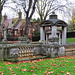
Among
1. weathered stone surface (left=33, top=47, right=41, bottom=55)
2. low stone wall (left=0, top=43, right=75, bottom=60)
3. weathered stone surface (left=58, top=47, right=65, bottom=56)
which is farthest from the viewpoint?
weathered stone surface (left=33, top=47, right=41, bottom=55)

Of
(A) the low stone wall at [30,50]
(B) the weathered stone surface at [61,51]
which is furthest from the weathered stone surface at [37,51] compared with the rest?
(B) the weathered stone surface at [61,51]

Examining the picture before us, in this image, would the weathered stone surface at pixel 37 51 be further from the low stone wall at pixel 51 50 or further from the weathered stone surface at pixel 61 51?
the weathered stone surface at pixel 61 51

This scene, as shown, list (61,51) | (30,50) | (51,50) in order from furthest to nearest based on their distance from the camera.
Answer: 1. (61,51)
2. (30,50)
3. (51,50)

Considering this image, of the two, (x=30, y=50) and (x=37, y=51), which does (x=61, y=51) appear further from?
(x=30, y=50)

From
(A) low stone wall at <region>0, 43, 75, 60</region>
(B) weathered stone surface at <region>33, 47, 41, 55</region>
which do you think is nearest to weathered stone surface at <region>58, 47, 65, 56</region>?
(A) low stone wall at <region>0, 43, 75, 60</region>

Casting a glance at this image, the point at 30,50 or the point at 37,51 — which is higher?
the point at 30,50

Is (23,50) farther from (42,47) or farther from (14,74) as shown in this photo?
(14,74)

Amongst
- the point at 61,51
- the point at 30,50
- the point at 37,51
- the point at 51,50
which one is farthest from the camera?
the point at 37,51

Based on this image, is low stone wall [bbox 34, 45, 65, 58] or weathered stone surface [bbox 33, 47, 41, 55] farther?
weathered stone surface [bbox 33, 47, 41, 55]

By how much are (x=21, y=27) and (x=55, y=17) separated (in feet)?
113

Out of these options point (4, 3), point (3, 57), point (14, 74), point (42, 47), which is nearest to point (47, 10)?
point (4, 3)

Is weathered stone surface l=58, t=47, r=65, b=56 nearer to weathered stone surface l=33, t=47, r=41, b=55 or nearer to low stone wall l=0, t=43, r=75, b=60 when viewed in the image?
low stone wall l=0, t=43, r=75, b=60

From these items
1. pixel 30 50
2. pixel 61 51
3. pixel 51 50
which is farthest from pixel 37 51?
pixel 61 51

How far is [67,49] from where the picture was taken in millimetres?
10508
